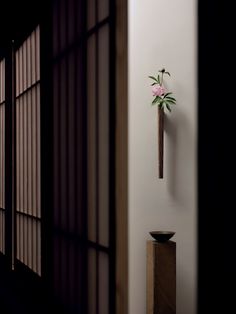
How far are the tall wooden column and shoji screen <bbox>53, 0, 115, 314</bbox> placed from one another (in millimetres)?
269

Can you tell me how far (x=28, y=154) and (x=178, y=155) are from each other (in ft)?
7.49

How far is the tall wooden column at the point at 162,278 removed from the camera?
286 cm

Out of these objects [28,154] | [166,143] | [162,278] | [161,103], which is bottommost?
[162,278]

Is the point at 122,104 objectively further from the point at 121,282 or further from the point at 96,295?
the point at 96,295

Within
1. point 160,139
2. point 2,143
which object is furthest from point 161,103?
point 2,143

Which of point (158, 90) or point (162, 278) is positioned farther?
point (158, 90)

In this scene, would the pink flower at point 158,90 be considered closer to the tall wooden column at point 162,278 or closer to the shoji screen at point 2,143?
the tall wooden column at point 162,278

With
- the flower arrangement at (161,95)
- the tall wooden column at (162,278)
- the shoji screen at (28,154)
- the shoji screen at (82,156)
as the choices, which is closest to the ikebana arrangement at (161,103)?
the flower arrangement at (161,95)

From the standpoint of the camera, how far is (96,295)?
3080 mm

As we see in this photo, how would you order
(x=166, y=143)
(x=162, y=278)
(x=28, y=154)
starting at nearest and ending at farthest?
1. (x=162, y=278)
2. (x=166, y=143)
3. (x=28, y=154)

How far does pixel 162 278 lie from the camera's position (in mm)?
2865

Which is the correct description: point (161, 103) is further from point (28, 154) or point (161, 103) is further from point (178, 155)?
point (28, 154)
